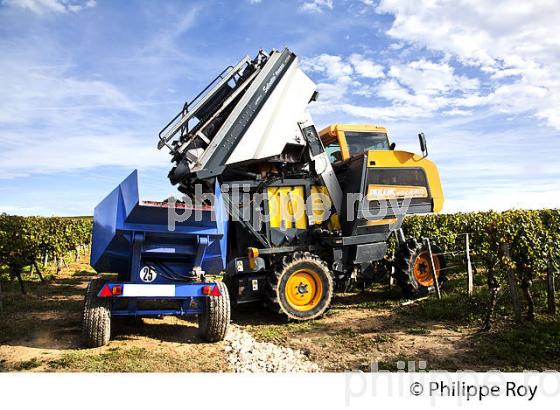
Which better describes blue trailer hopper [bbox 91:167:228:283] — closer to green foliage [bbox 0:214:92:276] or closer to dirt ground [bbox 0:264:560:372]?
dirt ground [bbox 0:264:560:372]

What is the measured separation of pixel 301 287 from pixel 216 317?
204 centimetres

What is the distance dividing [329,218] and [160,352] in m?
4.34

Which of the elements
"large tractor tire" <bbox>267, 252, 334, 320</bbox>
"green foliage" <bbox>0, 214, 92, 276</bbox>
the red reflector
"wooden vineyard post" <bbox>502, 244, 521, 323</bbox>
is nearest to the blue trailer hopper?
the red reflector

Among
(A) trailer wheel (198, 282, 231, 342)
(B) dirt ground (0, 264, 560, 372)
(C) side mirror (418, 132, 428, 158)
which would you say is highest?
(C) side mirror (418, 132, 428, 158)

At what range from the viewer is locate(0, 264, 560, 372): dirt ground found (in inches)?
204

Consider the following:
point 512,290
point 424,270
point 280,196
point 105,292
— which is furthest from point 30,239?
point 512,290

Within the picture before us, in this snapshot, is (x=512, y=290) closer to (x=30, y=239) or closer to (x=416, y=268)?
(x=416, y=268)

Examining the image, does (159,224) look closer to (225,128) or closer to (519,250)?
(225,128)

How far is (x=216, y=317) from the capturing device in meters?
6.12

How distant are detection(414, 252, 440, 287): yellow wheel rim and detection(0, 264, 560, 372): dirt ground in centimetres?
61

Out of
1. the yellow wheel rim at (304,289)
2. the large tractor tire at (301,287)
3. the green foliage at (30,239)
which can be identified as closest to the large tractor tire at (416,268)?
the large tractor tire at (301,287)

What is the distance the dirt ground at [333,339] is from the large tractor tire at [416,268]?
1.36 ft

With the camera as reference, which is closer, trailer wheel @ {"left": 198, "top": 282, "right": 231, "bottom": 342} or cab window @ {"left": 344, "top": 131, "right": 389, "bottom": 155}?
trailer wheel @ {"left": 198, "top": 282, "right": 231, "bottom": 342}

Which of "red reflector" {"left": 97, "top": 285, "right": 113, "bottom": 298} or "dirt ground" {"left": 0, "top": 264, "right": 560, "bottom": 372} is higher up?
"red reflector" {"left": 97, "top": 285, "right": 113, "bottom": 298}
